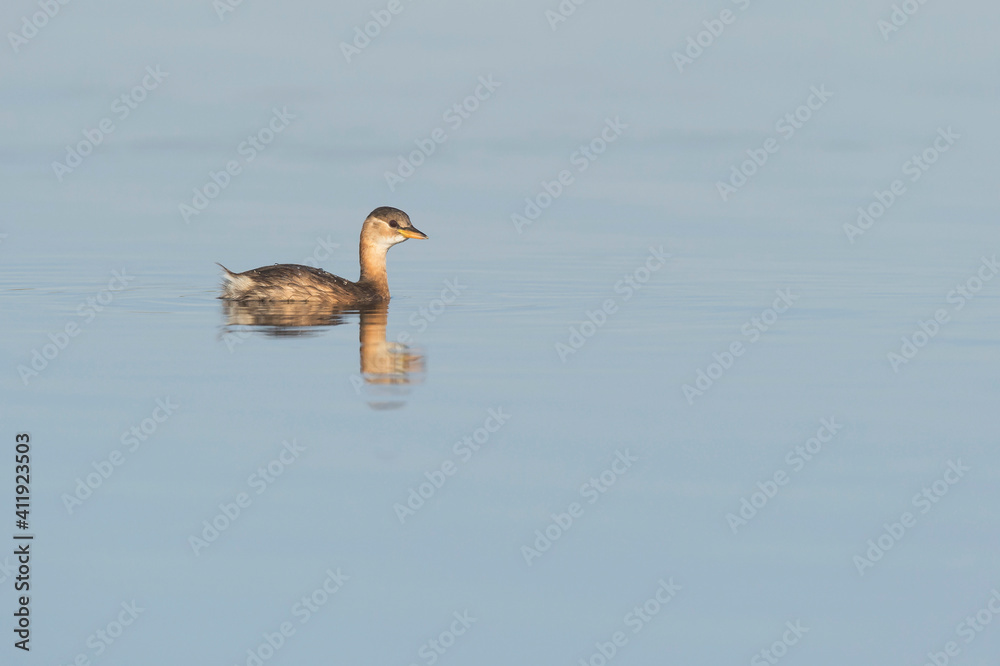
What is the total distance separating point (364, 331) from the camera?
52.2 ft

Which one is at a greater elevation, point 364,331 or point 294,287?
point 294,287

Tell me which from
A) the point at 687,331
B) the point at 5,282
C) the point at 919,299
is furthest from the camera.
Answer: the point at 5,282

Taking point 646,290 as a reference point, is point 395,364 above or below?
below

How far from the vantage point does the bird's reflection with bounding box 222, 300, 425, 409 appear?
482 inches

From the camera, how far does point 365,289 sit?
63.7ft

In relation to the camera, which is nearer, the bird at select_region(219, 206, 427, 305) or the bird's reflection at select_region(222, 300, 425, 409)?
the bird's reflection at select_region(222, 300, 425, 409)

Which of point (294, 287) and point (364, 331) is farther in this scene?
point (294, 287)

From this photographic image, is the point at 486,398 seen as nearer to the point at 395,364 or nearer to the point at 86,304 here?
the point at 395,364

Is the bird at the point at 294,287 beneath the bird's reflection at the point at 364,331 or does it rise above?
above

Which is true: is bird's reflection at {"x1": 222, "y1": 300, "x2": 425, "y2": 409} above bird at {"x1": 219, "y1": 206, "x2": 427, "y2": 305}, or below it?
below

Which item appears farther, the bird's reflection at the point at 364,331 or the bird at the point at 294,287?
the bird at the point at 294,287

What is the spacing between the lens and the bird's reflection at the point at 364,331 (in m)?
12.2

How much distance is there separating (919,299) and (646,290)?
11.0 feet

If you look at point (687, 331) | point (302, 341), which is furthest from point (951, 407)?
point (302, 341)
